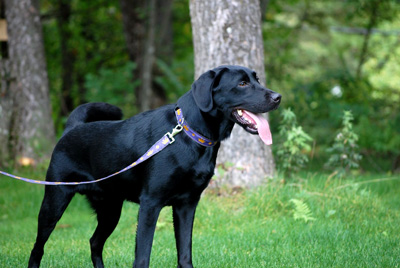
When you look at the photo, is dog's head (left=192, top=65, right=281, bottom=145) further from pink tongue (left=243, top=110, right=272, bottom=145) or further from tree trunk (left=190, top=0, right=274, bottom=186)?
tree trunk (left=190, top=0, right=274, bottom=186)

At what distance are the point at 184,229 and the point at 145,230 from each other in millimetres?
412

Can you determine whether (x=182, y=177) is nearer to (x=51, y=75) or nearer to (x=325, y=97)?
(x=325, y=97)

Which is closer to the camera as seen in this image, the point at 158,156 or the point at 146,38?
the point at 158,156

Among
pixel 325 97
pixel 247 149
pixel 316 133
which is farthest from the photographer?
pixel 325 97

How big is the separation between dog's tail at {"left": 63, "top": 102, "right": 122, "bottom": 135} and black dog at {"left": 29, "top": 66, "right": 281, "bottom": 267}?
16cm

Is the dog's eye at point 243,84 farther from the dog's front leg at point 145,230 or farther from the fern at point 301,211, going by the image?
the fern at point 301,211

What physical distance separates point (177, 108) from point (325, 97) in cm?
816

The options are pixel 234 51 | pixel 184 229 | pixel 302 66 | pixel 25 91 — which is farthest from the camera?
pixel 302 66

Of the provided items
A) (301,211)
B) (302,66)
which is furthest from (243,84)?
(302,66)

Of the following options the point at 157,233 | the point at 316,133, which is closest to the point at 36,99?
the point at 157,233

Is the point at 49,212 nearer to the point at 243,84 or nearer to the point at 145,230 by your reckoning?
the point at 145,230

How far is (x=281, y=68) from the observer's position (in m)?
13.3

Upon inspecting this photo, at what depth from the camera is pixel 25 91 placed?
31.0 feet

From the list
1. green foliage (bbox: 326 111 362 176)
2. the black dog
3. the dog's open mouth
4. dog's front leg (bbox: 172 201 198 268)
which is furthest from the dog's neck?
green foliage (bbox: 326 111 362 176)
